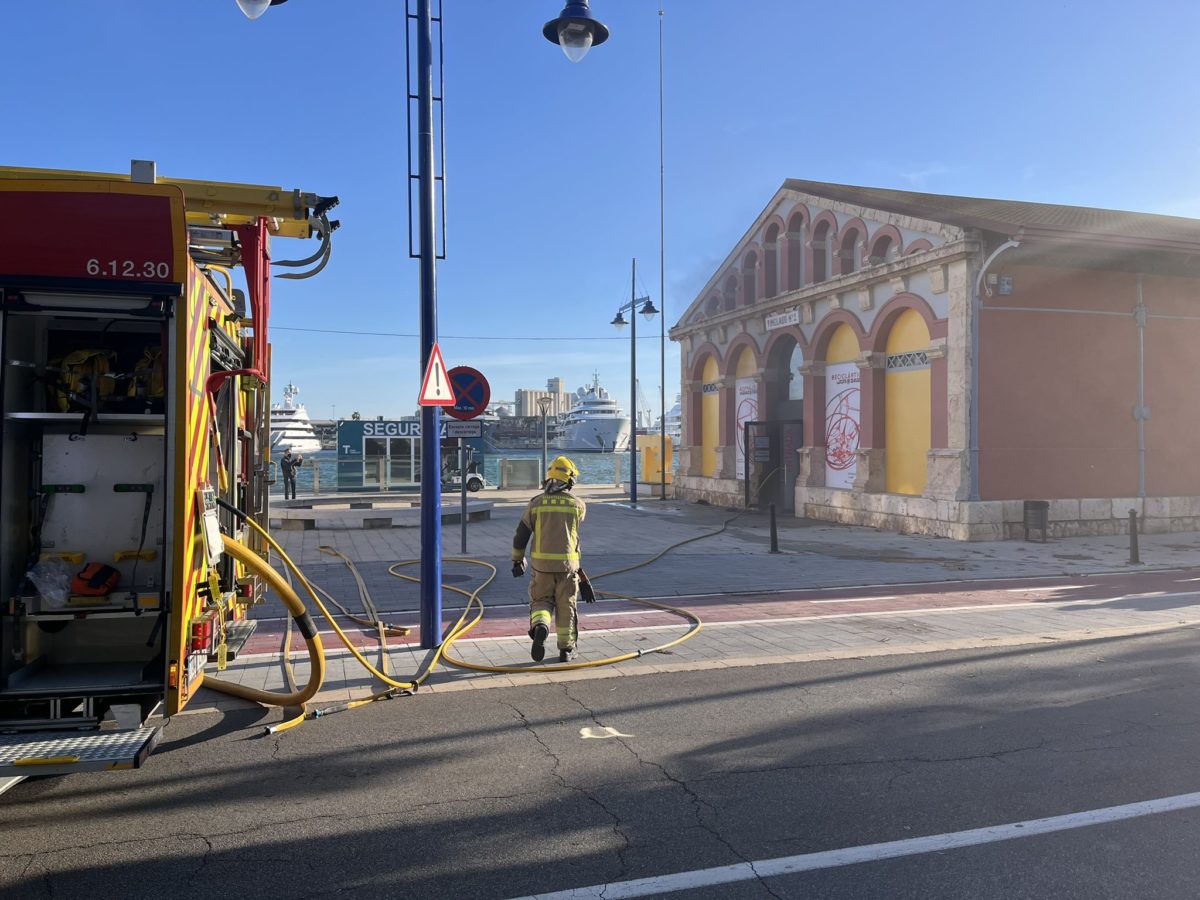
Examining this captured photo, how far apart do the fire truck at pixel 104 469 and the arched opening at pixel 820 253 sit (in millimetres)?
17151

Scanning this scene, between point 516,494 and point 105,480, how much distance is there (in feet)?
84.9

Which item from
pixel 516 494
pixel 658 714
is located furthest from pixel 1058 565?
pixel 516 494

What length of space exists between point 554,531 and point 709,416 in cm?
1979

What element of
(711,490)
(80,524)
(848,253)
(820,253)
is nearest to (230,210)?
(80,524)

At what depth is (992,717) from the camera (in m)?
5.54

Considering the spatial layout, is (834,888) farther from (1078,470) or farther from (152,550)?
(1078,470)

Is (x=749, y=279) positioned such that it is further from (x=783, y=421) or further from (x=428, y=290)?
(x=428, y=290)

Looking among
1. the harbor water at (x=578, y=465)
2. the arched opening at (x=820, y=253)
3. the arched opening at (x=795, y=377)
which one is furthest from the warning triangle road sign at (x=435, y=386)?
the harbor water at (x=578, y=465)

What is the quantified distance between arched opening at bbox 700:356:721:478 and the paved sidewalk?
27.3ft

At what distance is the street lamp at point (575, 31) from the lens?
24.2ft

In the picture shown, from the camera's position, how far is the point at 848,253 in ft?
Answer: 63.1

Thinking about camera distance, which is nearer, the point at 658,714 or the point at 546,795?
the point at 546,795

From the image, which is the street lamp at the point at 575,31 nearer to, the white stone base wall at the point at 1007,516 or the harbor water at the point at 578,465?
the white stone base wall at the point at 1007,516

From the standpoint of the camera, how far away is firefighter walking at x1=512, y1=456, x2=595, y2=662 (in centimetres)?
681
